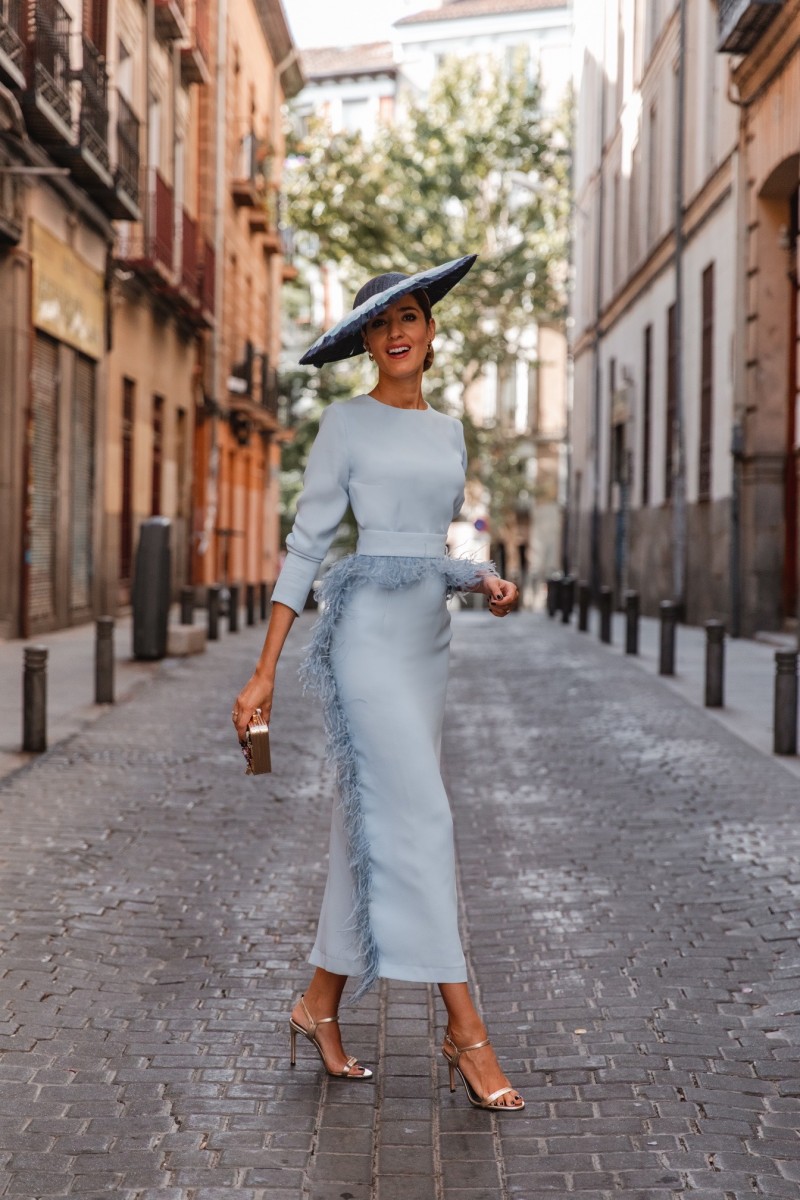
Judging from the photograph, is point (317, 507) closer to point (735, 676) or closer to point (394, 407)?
point (394, 407)

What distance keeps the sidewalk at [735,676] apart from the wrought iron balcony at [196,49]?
11316mm

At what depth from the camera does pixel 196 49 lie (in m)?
26.8

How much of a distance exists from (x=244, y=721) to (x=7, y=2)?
13388 millimetres

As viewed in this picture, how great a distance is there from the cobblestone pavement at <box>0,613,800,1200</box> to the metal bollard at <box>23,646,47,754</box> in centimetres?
13

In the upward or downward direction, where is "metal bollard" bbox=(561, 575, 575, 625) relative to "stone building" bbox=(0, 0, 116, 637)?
downward

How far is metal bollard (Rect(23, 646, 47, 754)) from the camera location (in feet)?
29.7

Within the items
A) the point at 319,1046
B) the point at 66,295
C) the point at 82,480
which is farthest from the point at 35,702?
the point at 82,480

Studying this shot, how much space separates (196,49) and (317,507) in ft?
81.3

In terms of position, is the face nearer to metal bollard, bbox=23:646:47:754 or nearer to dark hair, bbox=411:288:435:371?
dark hair, bbox=411:288:435:371

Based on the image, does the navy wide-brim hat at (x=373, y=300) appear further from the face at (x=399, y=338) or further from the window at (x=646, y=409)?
the window at (x=646, y=409)

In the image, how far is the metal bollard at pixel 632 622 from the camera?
667 inches

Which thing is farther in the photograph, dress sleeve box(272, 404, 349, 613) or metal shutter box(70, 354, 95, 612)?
metal shutter box(70, 354, 95, 612)

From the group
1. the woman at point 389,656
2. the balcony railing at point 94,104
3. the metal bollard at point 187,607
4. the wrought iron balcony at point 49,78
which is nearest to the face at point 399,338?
the woman at point 389,656

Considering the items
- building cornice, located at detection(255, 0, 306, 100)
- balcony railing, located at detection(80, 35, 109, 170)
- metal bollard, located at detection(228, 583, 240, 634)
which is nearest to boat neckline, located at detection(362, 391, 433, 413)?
balcony railing, located at detection(80, 35, 109, 170)
